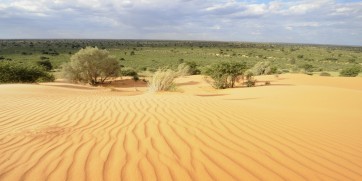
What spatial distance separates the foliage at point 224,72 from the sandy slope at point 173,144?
1103 centimetres

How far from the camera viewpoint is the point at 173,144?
13.0 feet

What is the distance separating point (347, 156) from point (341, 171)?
0.60 m

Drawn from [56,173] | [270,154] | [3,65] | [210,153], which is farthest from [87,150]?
[3,65]

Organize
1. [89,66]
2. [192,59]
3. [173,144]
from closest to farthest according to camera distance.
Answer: [173,144], [89,66], [192,59]

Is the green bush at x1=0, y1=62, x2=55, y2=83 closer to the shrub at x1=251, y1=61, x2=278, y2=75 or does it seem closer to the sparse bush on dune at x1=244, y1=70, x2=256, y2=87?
the sparse bush on dune at x1=244, y1=70, x2=256, y2=87

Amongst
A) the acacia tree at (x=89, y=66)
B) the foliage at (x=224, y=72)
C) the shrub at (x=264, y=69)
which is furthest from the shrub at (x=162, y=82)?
the shrub at (x=264, y=69)

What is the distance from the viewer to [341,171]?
10.6 ft

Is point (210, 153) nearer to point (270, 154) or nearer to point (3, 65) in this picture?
point (270, 154)

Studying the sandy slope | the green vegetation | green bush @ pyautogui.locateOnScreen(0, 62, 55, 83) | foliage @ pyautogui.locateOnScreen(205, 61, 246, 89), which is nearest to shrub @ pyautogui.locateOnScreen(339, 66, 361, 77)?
the green vegetation

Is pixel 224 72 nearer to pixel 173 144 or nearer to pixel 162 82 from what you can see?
pixel 162 82

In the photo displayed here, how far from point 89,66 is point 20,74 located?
5.31m

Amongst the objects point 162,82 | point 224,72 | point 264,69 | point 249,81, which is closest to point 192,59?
point 264,69

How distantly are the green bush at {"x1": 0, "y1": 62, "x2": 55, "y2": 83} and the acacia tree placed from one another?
2647 mm

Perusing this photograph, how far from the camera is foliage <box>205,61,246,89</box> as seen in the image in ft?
57.9
